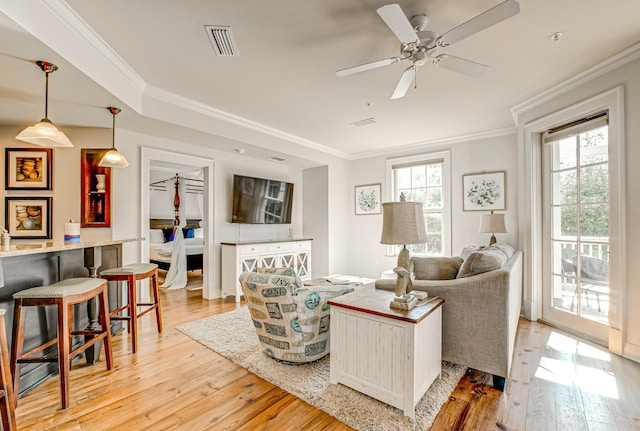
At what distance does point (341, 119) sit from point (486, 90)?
68.1 inches

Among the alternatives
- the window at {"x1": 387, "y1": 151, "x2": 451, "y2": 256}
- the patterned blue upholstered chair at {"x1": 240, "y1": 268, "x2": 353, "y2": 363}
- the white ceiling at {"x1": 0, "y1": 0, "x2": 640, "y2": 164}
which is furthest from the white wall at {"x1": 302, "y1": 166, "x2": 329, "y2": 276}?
the patterned blue upholstered chair at {"x1": 240, "y1": 268, "x2": 353, "y2": 363}

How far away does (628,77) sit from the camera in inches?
101

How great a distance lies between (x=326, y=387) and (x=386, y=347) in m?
0.60

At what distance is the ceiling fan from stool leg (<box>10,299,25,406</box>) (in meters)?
2.68

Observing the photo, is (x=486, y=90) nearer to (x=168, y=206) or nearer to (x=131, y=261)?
(x=131, y=261)

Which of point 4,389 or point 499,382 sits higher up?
point 4,389

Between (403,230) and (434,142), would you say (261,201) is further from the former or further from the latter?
(403,230)

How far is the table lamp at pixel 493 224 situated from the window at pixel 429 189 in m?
0.91

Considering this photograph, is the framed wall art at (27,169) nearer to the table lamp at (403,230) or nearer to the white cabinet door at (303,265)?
the white cabinet door at (303,265)

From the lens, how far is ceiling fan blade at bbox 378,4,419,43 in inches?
62.7

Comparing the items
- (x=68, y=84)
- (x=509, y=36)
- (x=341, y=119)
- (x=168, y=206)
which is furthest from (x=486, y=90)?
(x=168, y=206)

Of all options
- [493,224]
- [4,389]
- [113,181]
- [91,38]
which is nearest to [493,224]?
[493,224]

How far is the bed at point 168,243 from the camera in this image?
18.9 ft

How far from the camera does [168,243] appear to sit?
6.50m
